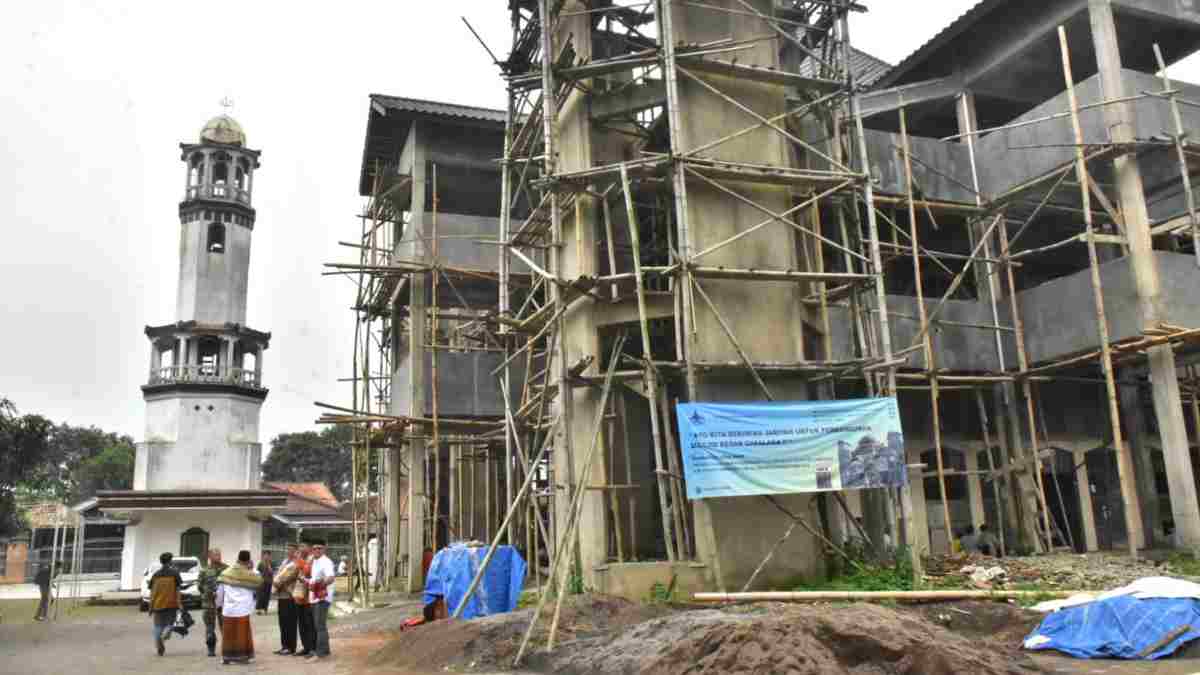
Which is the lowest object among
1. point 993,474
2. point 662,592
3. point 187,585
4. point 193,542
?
point 187,585

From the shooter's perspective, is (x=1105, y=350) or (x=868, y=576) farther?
(x=1105, y=350)

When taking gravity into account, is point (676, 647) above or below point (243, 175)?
below

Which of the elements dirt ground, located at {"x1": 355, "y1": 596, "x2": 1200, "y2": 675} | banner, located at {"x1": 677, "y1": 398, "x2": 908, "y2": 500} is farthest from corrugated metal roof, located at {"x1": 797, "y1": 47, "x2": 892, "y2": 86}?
dirt ground, located at {"x1": 355, "y1": 596, "x2": 1200, "y2": 675}

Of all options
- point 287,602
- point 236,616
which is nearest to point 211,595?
point 287,602

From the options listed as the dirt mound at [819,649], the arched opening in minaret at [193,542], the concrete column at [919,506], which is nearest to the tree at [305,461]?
the arched opening in minaret at [193,542]

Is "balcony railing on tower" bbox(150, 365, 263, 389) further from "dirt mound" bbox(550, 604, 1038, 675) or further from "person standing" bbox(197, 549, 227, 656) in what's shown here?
"dirt mound" bbox(550, 604, 1038, 675)

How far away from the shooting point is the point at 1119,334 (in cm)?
1759

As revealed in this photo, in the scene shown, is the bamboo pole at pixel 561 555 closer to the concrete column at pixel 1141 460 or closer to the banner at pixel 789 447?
the banner at pixel 789 447

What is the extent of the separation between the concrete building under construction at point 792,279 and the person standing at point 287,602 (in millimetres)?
3147

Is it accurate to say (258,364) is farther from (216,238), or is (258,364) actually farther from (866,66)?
(866,66)

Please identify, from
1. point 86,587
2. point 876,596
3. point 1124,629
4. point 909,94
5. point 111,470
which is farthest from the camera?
point 111,470

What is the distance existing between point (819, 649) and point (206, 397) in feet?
110

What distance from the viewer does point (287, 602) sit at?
14.1m

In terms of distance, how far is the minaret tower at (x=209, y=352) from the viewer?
1464 inches
